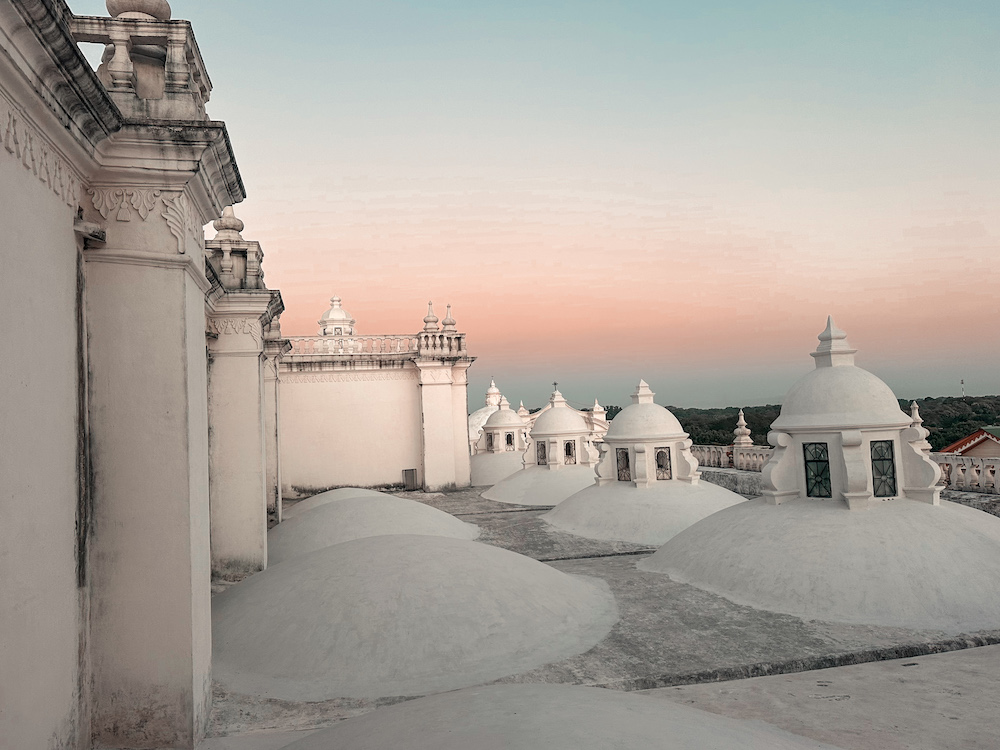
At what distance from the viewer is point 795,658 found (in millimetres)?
8336

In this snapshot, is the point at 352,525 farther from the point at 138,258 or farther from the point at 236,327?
the point at 138,258

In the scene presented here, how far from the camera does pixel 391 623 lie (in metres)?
8.35

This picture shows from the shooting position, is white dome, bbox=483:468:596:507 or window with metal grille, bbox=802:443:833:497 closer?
window with metal grille, bbox=802:443:833:497

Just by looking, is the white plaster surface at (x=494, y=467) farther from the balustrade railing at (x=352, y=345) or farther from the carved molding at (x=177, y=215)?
the carved molding at (x=177, y=215)

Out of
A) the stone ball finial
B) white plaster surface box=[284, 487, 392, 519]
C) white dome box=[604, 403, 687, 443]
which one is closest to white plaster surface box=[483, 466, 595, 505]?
white dome box=[604, 403, 687, 443]

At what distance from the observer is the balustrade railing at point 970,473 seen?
15797mm

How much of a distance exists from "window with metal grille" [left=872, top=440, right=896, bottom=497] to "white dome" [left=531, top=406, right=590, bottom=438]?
15.1m

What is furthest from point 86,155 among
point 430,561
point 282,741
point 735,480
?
point 735,480

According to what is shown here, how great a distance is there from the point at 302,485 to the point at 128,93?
23.9 metres

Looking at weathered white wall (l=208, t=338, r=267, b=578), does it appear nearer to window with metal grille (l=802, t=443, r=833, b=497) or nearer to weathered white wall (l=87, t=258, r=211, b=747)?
weathered white wall (l=87, t=258, r=211, b=747)

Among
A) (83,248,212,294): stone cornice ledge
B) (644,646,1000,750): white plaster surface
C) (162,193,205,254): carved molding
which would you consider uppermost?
(162,193,205,254): carved molding

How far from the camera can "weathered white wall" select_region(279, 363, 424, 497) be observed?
2803cm

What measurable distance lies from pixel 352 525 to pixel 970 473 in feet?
46.3

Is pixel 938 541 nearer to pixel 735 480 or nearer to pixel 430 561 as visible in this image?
pixel 430 561
